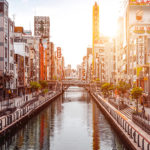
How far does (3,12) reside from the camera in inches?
2963

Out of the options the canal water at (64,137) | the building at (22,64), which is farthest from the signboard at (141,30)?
the building at (22,64)

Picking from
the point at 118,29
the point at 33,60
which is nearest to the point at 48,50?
the point at 33,60

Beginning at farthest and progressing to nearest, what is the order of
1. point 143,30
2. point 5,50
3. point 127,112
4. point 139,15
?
point 139,15 → point 5,50 → point 143,30 → point 127,112

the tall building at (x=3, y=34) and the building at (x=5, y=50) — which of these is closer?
the building at (x=5, y=50)

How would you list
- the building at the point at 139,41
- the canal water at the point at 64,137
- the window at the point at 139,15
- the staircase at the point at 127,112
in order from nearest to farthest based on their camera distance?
the canal water at the point at 64,137 → the staircase at the point at 127,112 → the building at the point at 139,41 → the window at the point at 139,15

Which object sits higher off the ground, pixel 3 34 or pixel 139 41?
pixel 3 34

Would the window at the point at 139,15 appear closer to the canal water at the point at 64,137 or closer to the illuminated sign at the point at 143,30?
the illuminated sign at the point at 143,30

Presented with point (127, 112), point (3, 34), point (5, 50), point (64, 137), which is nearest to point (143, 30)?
point (127, 112)

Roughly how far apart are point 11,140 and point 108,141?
12.9 m

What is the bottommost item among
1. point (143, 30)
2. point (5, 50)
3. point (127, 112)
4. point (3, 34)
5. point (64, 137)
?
point (64, 137)

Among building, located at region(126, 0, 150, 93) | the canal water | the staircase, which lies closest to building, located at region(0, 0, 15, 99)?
the canal water

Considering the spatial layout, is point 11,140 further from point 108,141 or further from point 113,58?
point 113,58

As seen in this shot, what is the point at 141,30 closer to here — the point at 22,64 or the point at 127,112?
the point at 127,112

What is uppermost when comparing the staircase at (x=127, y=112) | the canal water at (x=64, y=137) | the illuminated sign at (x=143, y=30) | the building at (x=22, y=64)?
the illuminated sign at (x=143, y=30)
